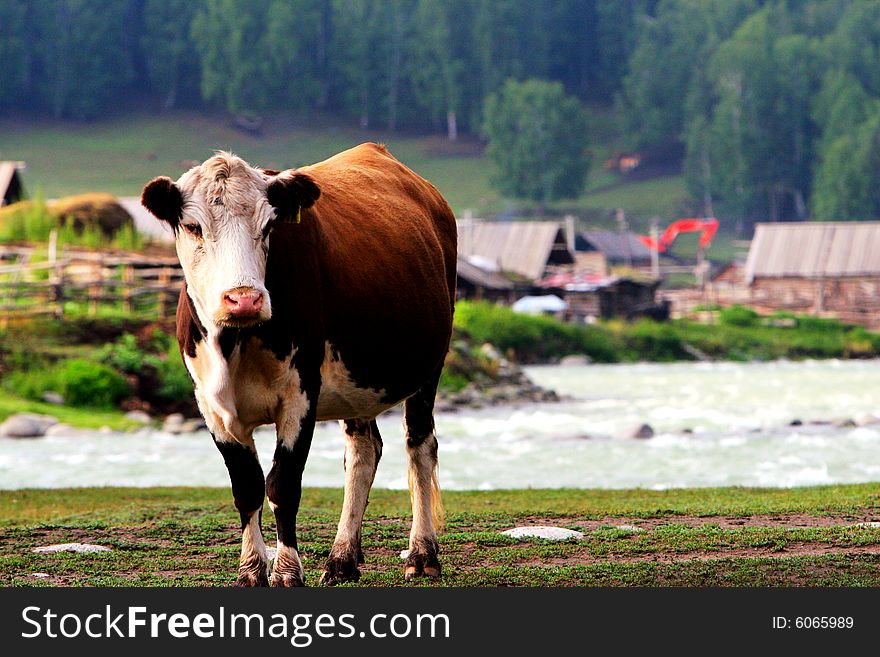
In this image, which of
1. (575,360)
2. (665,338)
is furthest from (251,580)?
(665,338)

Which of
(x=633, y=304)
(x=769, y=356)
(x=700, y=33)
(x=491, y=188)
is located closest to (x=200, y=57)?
(x=491, y=188)

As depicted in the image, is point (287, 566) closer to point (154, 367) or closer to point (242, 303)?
point (242, 303)

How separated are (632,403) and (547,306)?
86.3ft

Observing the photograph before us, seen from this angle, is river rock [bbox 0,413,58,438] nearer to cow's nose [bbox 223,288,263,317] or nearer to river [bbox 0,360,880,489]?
river [bbox 0,360,880,489]

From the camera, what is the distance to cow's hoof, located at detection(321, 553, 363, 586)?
7.95m

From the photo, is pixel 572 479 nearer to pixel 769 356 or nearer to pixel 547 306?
pixel 769 356

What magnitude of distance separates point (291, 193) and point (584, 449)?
1570 centimetres

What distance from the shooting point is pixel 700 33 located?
395 feet

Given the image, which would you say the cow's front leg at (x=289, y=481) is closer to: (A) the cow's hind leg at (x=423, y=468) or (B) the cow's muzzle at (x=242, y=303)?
(B) the cow's muzzle at (x=242, y=303)

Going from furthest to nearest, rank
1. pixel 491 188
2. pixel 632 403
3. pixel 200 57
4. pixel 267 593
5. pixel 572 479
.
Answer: pixel 200 57 → pixel 491 188 → pixel 632 403 → pixel 572 479 → pixel 267 593

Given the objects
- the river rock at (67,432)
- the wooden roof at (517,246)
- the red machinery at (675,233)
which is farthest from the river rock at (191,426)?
the red machinery at (675,233)

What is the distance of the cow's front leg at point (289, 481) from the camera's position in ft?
23.9

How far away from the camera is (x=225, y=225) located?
691 cm

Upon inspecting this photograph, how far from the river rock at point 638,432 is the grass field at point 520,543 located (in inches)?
381
